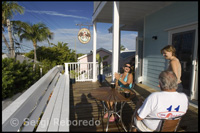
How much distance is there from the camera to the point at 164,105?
1.25 m

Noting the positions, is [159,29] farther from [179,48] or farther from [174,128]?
[174,128]

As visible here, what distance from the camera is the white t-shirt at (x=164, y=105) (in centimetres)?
126

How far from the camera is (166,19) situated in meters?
3.73

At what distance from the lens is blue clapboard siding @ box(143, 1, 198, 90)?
307 cm

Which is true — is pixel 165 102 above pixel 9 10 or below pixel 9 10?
below

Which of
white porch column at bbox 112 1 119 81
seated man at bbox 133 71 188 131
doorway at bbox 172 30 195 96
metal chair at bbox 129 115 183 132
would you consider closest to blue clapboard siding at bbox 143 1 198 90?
doorway at bbox 172 30 195 96

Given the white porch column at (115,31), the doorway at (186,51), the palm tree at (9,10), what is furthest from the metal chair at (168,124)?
the palm tree at (9,10)

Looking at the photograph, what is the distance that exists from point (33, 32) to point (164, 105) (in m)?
16.5

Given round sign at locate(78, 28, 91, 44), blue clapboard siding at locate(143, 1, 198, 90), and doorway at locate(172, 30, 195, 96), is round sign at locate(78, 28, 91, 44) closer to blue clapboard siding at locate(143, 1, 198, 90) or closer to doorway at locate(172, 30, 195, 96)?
blue clapboard siding at locate(143, 1, 198, 90)

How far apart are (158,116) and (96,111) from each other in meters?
1.55

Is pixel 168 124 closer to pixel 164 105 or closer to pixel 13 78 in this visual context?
pixel 164 105

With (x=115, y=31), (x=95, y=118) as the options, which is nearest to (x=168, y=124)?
(x=95, y=118)

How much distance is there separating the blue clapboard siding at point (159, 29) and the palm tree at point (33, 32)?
1278 cm

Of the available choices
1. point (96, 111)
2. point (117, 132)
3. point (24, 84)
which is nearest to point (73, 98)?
point (96, 111)
